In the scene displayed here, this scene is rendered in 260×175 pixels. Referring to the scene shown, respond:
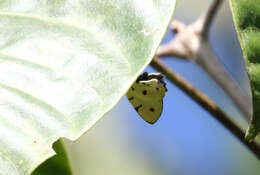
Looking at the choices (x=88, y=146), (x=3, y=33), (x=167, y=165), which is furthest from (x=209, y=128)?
(x=3, y=33)

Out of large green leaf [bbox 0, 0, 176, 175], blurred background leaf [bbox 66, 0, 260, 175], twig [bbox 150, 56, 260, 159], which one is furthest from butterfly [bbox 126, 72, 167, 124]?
blurred background leaf [bbox 66, 0, 260, 175]

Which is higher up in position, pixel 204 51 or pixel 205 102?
pixel 204 51

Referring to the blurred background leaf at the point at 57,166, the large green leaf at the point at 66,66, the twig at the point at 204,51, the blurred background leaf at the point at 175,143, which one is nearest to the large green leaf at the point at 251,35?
the large green leaf at the point at 66,66

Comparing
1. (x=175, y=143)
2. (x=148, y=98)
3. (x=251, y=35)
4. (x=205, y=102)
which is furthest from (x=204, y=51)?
(x=175, y=143)

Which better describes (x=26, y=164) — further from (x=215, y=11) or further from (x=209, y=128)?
(x=209, y=128)

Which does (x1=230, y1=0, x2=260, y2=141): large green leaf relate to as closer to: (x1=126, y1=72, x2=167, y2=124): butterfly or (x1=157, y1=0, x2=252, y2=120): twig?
(x1=126, y1=72, x2=167, y2=124): butterfly

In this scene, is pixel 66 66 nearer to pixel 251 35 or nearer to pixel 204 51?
pixel 251 35
